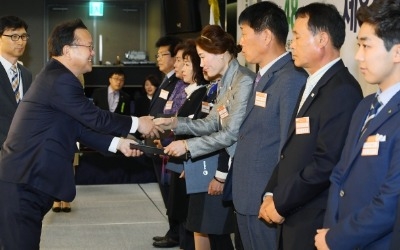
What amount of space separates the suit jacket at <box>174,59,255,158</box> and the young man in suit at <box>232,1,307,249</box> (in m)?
0.37

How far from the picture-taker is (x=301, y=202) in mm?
2898

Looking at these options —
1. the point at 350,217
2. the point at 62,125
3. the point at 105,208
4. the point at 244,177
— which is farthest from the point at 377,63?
the point at 105,208

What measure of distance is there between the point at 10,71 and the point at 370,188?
3.35 meters

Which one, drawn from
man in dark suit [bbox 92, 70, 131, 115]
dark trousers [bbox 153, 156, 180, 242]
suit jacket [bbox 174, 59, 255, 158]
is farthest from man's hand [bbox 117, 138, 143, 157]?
man in dark suit [bbox 92, 70, 131, 115]

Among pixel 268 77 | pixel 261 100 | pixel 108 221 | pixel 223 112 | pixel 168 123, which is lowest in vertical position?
pixel 108 221

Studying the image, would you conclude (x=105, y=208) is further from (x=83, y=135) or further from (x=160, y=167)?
(x=83, y=135)

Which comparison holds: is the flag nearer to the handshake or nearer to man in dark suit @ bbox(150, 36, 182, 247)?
man in dark suit @ bbox(150, 36, 182, 247)

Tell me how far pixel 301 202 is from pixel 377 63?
0.73 meters

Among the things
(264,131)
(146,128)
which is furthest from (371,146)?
(146,128)

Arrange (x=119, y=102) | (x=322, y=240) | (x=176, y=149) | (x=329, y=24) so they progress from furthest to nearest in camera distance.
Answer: (x=119, y=102), (x=176, y=149), (x=329, y=24), (x=322, y=240)

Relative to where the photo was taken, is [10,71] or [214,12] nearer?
[10,71]

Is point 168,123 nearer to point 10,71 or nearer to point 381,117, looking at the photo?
point 10,71

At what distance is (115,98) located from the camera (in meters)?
10.5

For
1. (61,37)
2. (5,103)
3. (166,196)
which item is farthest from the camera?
(166,196)
